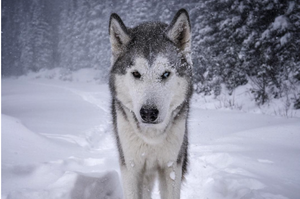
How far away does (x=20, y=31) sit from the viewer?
5078 centimetres

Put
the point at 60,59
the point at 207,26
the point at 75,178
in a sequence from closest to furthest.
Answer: the point at 75,178, the point at 207,26, the point at 60,59

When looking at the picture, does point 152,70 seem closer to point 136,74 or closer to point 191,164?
point 136,74

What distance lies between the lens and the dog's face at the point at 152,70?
2.10 metres

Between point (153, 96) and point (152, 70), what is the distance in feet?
1.02

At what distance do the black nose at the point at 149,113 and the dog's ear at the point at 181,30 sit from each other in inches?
37.1

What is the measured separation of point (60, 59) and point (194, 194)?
4673 centimetres

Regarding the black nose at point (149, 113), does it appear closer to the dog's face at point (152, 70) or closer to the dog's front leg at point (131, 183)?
the dog's face at point (152, 70)

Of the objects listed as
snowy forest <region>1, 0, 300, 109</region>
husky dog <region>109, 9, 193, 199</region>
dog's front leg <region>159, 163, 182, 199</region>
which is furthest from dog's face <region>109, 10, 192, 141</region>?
snowy forest <region>1, 0, 300, 109</region>

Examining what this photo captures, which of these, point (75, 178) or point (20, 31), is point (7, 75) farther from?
point (75, 178)

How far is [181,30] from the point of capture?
98.1 inches

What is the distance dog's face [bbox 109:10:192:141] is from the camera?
6.88 feet

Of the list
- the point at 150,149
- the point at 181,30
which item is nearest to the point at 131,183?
the point at 150,149

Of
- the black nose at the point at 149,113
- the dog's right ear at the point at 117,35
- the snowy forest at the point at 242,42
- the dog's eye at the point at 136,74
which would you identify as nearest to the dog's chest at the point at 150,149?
the black nose at the point at 149,113

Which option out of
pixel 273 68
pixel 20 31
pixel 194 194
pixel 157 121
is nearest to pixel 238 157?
pixel 194 194
